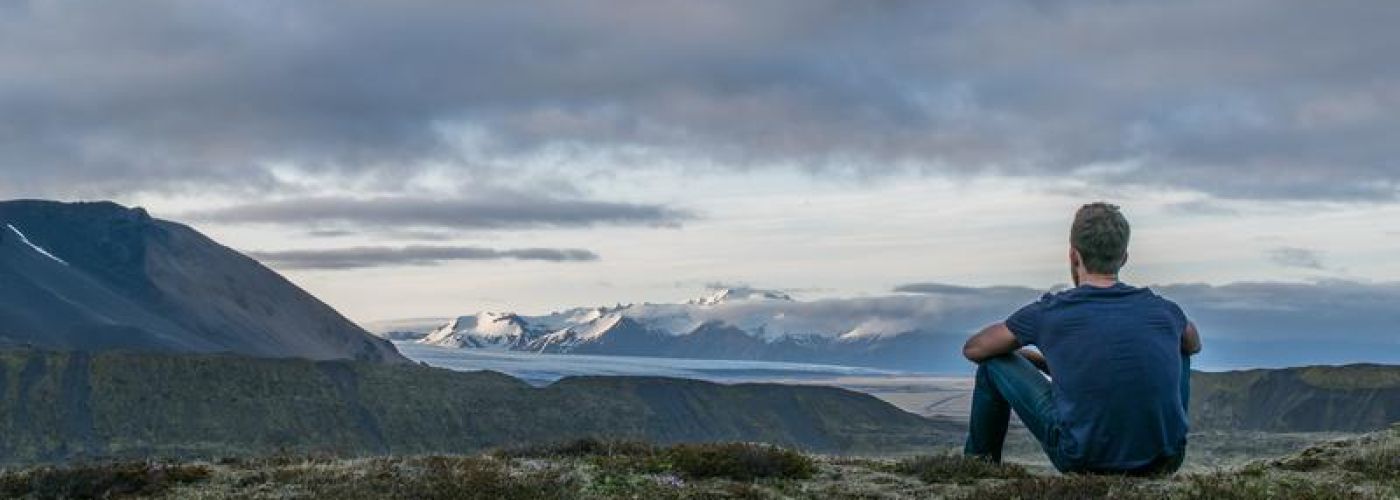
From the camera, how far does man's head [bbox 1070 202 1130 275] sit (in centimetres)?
1053

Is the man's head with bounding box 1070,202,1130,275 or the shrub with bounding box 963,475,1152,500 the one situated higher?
the man's head with bounding box 1070,202,1130,275

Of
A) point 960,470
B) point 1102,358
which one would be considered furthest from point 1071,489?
point 960,470

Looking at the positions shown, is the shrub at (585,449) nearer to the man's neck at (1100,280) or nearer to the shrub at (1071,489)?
the shrub at (1071,489)

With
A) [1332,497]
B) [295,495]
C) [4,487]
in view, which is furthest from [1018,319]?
[4,487]

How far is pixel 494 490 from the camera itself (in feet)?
41.5

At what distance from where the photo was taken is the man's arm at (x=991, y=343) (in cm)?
1110

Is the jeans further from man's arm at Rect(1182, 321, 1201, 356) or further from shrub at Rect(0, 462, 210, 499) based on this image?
shrub at Rect(0, 462, 210, 499)

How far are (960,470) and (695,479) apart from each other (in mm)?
2731

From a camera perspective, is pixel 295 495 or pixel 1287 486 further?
pixel 295 495

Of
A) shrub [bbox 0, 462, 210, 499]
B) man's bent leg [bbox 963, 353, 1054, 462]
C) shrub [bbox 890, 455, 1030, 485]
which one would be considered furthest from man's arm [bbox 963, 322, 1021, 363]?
shrub [bbox 0, 462, 210, 499]

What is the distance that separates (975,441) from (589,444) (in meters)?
6.22

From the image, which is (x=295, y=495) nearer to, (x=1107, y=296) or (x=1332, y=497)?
(x=1107, y=296)

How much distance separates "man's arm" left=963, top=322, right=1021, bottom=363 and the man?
0.01 m

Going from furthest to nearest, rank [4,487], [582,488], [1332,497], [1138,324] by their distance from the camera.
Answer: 1. [4,487]
2. [582,488]
3. [1332,497]
4. [1138,324]
